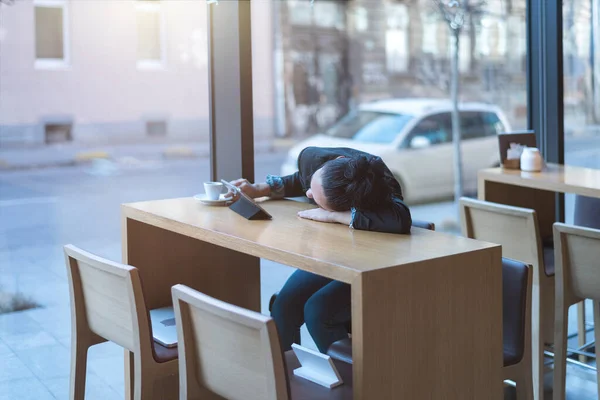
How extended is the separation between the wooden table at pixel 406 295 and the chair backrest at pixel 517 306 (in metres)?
0.29

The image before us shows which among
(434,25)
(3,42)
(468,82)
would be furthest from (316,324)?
(434,25)

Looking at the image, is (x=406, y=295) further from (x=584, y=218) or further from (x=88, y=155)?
(x=584, y=218)

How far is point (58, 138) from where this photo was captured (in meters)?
2.88

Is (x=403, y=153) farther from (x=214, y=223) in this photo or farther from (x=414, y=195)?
(x=214, y=223)

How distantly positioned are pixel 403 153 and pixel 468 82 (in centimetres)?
131

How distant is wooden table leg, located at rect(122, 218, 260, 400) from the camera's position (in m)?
2.55

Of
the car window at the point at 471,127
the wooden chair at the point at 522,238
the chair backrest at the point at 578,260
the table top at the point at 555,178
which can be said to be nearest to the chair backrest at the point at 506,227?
the wooden chair at the point at 522,238

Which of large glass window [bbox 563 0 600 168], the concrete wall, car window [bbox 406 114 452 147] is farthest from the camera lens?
car window [bbox 406 114 452 147]

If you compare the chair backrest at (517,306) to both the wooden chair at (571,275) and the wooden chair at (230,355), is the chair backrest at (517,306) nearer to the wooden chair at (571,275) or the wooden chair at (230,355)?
the wooden chair at (571,275)

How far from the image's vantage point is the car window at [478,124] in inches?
237

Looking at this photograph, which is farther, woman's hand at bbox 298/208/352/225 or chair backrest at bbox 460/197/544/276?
chair backrest at bbox 460/197/544/276

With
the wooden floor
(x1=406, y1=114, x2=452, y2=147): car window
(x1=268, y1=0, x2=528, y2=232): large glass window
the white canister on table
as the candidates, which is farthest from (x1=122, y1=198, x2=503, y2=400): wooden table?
(x1=406, y1=114, x2=452, y2=147): car window

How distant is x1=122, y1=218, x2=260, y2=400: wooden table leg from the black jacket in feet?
1.14

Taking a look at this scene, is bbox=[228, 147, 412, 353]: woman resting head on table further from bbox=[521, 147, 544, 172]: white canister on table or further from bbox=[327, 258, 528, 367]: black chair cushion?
bbox=[521, 147, 544, 172]: white canister on table
